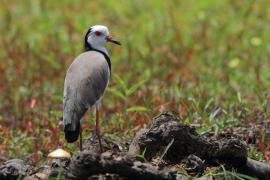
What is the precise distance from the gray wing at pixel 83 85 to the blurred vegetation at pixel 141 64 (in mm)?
830

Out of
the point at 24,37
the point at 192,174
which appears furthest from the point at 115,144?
the point at 24,37

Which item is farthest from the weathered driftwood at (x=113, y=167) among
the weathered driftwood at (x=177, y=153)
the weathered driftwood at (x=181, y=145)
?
the weathered driftwood at (x=181, y=145)

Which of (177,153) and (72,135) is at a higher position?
(72,135)

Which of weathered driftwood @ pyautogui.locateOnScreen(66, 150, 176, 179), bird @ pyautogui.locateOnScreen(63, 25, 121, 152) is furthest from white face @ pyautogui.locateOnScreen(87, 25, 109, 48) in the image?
weathered driftwood @ pyautogui.locateOnScreen(66, 150, 176, 179)

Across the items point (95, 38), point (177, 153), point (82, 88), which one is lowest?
point (177, 153)

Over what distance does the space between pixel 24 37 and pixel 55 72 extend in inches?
48.9

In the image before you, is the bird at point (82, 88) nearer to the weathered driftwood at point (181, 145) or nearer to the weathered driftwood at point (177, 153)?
the weathered driftwood at point (177, 153)

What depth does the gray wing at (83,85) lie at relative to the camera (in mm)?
5719

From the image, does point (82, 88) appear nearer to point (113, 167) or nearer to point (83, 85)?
point (83, 85)

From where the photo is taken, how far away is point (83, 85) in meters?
5.90

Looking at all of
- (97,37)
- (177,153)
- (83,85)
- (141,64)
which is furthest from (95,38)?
(141,64)

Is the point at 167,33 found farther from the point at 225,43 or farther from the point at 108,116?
the point at 108,116

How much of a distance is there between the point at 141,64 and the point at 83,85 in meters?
3.80

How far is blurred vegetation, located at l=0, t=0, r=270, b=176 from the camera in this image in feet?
23.4
